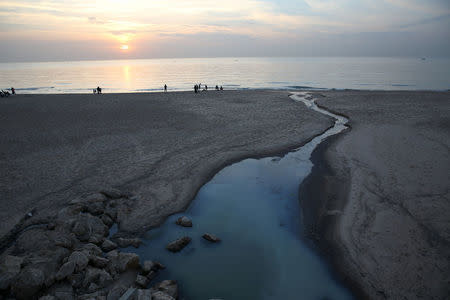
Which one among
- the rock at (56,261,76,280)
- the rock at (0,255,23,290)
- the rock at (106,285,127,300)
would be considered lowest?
the rock at (106,285,127,300)

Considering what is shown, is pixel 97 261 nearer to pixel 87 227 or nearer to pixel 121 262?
pixel 121 262

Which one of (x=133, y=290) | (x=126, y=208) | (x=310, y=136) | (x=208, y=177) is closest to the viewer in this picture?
(x=133, y=290)

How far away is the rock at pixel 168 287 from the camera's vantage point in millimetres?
8496

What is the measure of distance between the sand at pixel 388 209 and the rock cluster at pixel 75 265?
731cm

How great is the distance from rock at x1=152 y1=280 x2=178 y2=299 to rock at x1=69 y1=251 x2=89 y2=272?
2554mm

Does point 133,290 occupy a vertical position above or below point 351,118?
below

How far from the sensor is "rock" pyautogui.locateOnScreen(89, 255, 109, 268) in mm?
9172

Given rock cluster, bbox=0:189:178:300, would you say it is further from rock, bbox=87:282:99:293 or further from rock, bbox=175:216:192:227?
rock, bbox=175:216:192:227

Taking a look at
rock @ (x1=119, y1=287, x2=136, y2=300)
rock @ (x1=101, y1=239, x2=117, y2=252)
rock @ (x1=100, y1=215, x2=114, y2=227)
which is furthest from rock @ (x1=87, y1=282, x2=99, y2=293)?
rock @ (x1=100, y1=215, x2=114, y2=227)

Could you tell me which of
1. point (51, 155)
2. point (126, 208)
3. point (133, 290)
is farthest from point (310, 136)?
point (51, 155)

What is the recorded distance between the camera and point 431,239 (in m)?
10.9

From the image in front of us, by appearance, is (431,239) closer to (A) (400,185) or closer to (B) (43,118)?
(A) (400,185)

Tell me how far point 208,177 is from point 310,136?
1226 cm

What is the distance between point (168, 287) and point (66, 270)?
11.4 ft
